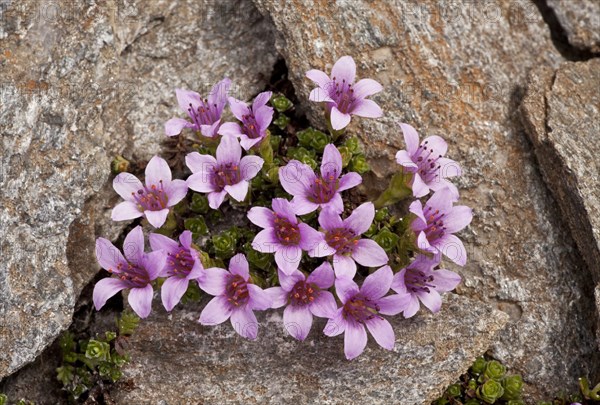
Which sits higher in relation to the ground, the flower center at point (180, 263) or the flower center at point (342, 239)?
the flower center at point (342, 239)

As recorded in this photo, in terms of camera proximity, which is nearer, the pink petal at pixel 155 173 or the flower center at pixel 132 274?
the flower center at pixel 132 274

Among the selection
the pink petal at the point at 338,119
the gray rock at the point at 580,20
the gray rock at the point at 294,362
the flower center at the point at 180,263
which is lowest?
the gray rock at the point at 294,362

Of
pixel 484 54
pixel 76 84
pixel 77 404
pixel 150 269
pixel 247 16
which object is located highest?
pixel 484 54

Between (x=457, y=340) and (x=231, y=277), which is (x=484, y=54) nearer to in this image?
(x=457, y=340)

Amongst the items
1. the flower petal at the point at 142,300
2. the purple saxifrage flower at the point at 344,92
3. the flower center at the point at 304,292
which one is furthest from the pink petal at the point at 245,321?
the purple saxifrage flower at the point at 344,92

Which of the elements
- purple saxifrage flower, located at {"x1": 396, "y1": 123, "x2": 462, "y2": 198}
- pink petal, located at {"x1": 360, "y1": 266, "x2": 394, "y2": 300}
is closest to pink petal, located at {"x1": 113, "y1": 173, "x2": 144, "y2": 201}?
pink petal, located at {"x1": 360, "y1": 266, "x2": 394, "y2": 300}

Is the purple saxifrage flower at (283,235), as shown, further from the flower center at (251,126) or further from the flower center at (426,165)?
the flower center at (426,165)

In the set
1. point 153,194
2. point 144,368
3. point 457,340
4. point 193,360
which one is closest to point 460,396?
point 457,340
